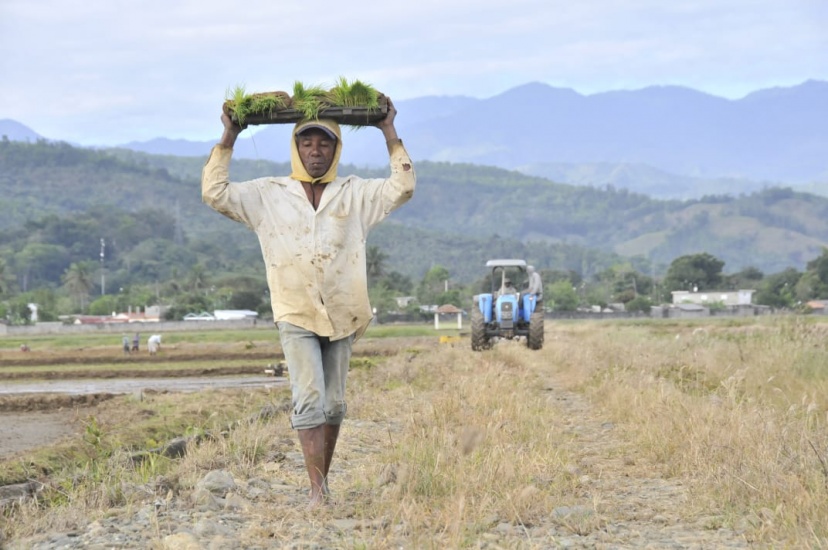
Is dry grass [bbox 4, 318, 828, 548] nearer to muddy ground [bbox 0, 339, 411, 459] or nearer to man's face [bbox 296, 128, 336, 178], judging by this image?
man's face [bbox 296, 128, 336, 178]

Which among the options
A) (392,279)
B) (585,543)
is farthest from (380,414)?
(392,279)

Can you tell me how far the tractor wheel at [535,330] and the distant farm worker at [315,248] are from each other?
22.2 metres

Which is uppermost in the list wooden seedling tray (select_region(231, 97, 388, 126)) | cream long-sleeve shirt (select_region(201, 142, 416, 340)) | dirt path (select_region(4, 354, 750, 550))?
wooden seedling tray (select_region(231, 97, 388, 126))

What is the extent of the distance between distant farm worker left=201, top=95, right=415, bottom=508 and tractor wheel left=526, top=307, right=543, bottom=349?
72.9 ft

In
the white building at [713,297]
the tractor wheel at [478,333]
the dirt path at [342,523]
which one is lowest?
the white building at [713,297]

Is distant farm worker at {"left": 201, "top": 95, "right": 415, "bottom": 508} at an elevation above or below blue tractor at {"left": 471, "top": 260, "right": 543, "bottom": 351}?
above

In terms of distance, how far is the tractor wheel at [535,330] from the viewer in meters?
29.2

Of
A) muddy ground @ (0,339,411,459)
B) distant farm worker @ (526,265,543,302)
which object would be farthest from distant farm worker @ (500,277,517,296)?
Result: muddy ground @ (0,339,411,459)

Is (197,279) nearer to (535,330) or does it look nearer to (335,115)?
(535,330)

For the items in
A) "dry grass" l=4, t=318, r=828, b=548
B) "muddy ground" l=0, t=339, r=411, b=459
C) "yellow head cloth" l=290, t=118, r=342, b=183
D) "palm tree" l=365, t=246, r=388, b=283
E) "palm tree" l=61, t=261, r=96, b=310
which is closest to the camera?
"dry grass" l=4, t=318, r=828, b=548

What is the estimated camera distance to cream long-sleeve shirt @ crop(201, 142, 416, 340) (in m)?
6.94

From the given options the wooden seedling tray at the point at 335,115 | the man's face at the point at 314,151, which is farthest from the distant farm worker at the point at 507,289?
the man's face at the point at 314,151

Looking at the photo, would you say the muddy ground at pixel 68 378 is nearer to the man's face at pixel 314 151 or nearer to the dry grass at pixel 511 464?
the dry grass at pixel 511 464

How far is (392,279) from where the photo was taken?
141250 mm
